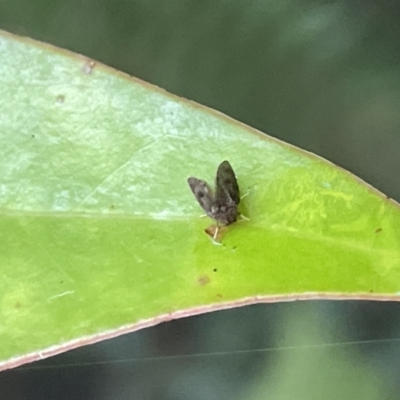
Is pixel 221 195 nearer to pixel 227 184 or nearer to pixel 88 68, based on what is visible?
pixel 227 184

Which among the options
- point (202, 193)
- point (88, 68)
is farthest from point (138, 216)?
point (88, 68)

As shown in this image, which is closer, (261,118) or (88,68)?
(88,68)

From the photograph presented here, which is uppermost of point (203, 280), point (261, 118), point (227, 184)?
point (261, 118)

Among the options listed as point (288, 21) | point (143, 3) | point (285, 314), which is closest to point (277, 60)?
point (288, 21)

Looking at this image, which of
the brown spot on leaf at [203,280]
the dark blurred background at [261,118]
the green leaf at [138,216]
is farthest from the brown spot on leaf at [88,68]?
the brown spot on leaf at [203,280]

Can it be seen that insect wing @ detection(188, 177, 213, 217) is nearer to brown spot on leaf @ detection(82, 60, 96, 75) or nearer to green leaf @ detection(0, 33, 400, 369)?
green leaf @ detection(0, 33, 400, 369)

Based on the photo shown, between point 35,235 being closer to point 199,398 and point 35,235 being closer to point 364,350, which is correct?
point 199,398

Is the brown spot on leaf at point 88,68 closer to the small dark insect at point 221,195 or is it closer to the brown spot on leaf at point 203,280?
the small dark insect at point 221,195
